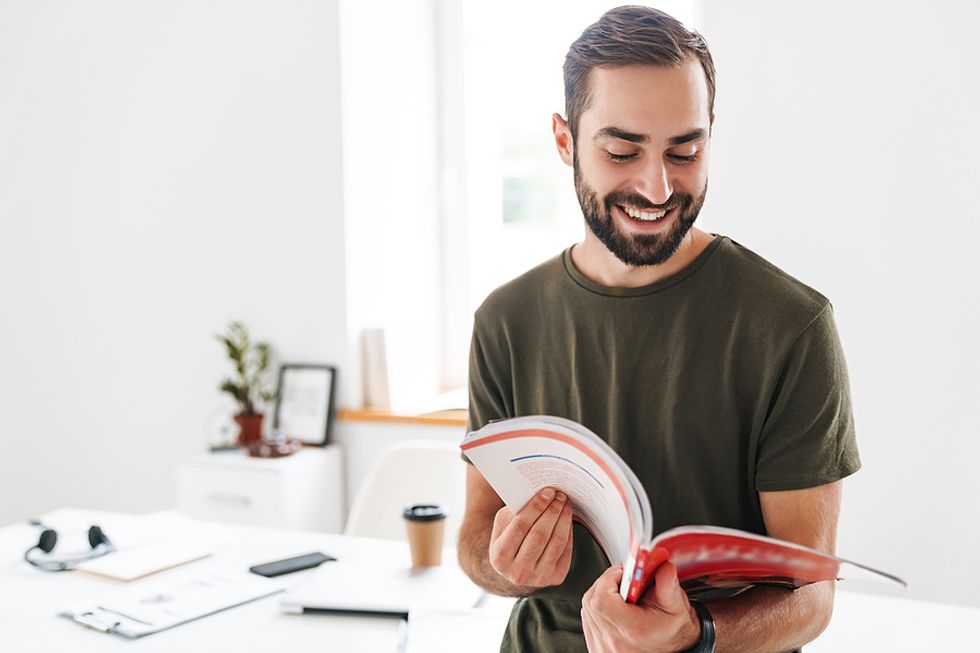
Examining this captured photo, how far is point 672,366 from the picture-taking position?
49.4 inches

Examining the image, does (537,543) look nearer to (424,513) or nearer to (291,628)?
(291,628)

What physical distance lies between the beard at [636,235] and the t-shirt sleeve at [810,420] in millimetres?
190

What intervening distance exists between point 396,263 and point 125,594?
1.84m

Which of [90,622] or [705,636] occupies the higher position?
[705,636]

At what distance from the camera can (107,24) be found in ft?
11.9

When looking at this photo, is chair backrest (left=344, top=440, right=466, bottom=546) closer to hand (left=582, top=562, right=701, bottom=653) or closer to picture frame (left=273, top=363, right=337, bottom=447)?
picture frame (left=273, top=363, right=337, bottom=447)

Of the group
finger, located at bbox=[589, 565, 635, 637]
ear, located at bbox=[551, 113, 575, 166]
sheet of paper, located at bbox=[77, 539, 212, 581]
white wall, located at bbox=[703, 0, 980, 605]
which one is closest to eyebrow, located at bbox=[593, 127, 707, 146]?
ear, located at bbox=[551, 113, 575, 166]

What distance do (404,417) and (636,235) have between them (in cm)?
201

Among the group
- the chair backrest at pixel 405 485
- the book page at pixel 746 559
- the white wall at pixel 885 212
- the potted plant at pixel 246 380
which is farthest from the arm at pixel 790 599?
the potted plant at pixel 246 380

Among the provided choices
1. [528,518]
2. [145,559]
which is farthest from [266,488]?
[528,518]

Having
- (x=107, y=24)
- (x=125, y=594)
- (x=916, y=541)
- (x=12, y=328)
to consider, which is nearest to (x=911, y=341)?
(x=916, y=541)

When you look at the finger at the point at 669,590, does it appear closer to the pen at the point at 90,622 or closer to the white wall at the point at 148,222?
the pen at the point at 90,622

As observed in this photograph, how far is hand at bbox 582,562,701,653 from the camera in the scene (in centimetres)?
96

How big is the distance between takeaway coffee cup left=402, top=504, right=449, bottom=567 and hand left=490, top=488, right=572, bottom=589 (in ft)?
2.23
